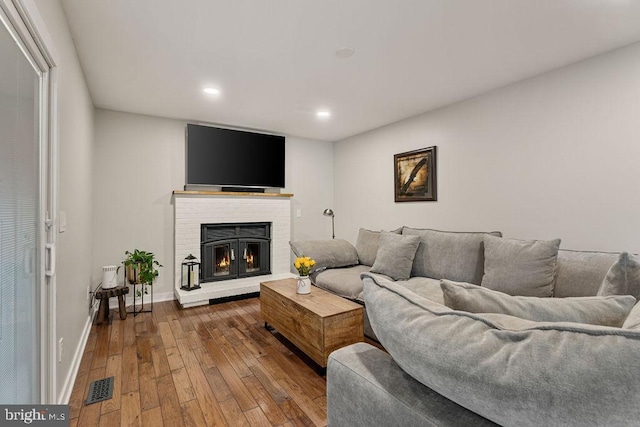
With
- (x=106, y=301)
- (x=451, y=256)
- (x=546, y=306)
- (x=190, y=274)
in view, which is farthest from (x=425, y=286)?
(x=106, y=301)

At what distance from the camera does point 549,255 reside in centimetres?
230

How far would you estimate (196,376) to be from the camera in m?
2.24

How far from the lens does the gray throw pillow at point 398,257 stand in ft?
10.4

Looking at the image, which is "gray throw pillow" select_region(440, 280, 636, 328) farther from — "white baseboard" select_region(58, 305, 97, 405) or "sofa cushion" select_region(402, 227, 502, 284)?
"white baseboard" select_region(58, 305, 97, 405)

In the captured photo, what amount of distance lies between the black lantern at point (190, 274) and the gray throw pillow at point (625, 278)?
3949 millimetres

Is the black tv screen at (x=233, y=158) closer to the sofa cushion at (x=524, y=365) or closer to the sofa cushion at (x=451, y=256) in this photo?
the sofa cushion at (x=451, y=256)

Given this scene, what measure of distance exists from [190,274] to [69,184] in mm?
2077

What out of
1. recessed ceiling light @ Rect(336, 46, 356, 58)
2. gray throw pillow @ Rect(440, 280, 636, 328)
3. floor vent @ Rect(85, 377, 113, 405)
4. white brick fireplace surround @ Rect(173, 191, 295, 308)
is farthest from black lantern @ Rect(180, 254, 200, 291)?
gray throw pillow @ Rect(440, 280, 636, 328)

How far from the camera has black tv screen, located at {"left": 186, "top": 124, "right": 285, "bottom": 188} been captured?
420cm

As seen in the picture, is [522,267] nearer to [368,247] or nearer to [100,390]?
[368,247]

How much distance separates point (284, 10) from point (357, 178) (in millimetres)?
3321

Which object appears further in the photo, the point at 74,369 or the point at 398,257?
the point at 398,257

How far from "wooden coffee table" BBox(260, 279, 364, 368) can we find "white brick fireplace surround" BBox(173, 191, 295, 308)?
1436mm

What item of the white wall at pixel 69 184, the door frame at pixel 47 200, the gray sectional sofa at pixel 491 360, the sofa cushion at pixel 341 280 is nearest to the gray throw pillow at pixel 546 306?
the gray sectional sofa at pixel 491 360
